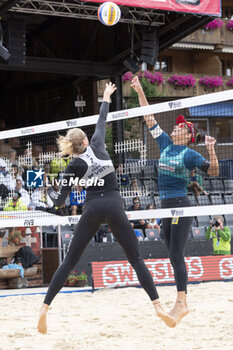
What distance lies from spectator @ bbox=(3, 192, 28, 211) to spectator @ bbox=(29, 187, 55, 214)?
0.15 meters

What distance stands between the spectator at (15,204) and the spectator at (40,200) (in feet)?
0.49

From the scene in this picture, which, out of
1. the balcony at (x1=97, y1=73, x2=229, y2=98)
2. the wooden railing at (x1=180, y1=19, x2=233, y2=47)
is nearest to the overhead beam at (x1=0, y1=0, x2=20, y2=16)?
the balcony at (x1=97, y1=73, x2=229, y2=98)

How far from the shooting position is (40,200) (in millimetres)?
8586

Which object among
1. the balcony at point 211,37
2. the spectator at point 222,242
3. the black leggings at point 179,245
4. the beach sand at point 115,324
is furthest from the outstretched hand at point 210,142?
the balcony at point 211,37

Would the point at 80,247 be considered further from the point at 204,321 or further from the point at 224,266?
the point at 224,266

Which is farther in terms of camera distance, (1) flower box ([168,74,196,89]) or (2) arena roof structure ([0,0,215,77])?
(1) flower box ([168,74,196,89])

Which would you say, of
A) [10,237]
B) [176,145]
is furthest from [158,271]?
[176,145]

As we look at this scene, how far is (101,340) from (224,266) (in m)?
5.68

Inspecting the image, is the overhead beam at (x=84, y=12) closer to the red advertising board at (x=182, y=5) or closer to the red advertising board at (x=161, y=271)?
the red advertising board at (x=182, y=5)

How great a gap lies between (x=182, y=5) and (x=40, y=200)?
6.40 meters

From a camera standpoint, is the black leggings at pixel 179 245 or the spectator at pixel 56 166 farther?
the spectator at pixel 56 166

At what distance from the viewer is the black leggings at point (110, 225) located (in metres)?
4.81

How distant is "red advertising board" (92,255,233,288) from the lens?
9.77 metres

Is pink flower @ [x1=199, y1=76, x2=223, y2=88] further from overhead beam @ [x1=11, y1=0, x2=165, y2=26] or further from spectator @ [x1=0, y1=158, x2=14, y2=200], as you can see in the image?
spectator @ [x1=0, y1=158, x2=14, y2=200]
